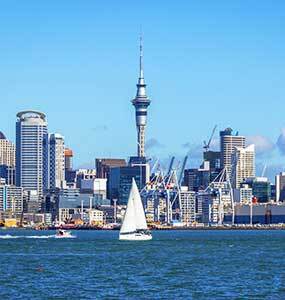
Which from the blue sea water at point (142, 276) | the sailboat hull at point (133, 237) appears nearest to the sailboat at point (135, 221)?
the sailboat hull at point (133, 237)

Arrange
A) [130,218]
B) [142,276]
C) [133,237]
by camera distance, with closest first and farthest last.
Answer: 1. [142,276]
2. [130,218]
3. [133,237]

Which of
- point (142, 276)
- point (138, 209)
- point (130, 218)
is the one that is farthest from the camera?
point (130, 218)

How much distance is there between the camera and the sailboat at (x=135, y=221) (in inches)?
5423

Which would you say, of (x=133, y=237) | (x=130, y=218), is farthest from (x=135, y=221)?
(x=133, y=237)

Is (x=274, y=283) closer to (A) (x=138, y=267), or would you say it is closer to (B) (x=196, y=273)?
(B) (x=196, y=273)

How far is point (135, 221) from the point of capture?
140 metres

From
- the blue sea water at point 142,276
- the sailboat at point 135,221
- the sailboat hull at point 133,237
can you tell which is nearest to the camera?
the blue sea water at point 142,276

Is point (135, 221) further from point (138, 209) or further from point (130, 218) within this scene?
point (138, 209)

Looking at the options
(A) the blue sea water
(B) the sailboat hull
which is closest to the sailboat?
(B) the sailboat hull

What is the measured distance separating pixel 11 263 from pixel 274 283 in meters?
27.1

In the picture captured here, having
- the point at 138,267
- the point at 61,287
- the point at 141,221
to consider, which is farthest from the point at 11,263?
the point at 141,221

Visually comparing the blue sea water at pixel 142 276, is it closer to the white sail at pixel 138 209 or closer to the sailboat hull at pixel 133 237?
the white sail at pixel 138 209

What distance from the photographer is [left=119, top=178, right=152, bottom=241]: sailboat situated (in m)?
138

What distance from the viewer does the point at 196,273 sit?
75.0 metres
